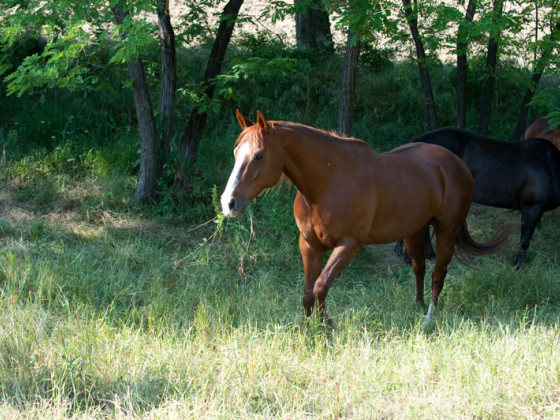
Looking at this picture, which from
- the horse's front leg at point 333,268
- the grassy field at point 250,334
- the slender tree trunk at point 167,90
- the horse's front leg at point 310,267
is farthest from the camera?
the slender tree trunk at point 167,90

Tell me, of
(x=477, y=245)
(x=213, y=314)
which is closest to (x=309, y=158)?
(x=213, y=314)

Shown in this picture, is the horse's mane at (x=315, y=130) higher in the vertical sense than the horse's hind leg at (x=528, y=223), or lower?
higher

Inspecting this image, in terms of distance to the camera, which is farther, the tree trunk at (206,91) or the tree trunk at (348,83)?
the tree trunk at (206,91)

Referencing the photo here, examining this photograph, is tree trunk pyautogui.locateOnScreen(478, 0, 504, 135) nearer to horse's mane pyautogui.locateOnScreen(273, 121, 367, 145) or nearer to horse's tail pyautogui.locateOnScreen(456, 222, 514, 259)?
horse's tail pyautogui.locateOnScreen(456, 222, 514, 259)

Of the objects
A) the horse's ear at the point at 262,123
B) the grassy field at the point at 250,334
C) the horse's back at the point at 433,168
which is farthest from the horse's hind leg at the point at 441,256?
the horse's ear at the point at 262,123

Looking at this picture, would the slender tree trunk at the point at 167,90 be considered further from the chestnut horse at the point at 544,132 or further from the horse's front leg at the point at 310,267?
the chestnut horse at the point at 544,132

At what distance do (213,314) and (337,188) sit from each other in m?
1.40

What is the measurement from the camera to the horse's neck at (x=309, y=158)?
163 inches

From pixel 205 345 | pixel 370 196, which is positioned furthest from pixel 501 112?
pixel 205 345

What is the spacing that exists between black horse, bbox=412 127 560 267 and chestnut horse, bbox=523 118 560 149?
1.55m

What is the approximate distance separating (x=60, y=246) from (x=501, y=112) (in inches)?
324

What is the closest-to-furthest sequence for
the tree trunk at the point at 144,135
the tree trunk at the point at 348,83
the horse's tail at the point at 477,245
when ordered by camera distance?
the horse's tail at the point at 477,245 → the tree trunk at the point at 348,83 → the tree trunk at the point at 144,135

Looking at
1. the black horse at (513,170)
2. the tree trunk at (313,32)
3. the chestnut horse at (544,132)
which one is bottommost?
the black horse at (513,170)

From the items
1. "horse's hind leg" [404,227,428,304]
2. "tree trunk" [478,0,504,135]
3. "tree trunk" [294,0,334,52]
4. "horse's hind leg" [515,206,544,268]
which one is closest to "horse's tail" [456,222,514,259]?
"horse's hind leg" [404,227,428,304]
